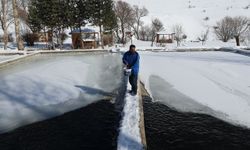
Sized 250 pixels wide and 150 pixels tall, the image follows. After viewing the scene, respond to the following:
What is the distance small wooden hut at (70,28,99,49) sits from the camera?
3784cm

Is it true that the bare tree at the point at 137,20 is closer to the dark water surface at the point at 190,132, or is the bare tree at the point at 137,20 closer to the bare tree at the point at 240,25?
the bare tree at the point at 240,25

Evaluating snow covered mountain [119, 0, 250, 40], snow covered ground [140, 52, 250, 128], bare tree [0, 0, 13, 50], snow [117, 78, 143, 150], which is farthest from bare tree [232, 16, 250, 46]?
snow [117, 78, 143, 150]

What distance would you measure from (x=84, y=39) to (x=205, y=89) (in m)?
28.9

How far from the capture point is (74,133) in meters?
7.26

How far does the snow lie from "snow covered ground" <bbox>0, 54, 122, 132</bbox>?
168cm

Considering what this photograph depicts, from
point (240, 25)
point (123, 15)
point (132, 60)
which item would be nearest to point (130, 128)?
point (132, 60)

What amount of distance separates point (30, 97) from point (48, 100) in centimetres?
78

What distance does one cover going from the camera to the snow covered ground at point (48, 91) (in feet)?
28.4

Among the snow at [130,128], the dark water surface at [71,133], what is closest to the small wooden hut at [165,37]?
the snow at [130,128]

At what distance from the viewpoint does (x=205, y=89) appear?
11297 millimetres

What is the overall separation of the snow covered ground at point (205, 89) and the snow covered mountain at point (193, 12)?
36953 mm

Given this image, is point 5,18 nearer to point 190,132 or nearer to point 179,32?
point 179,32

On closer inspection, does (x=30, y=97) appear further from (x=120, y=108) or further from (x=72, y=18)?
(x=72, y=18)

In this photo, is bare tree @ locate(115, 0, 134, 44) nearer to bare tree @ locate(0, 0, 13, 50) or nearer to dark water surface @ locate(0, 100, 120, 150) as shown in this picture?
bare tree @ locate(0, 0, 13, 50)
